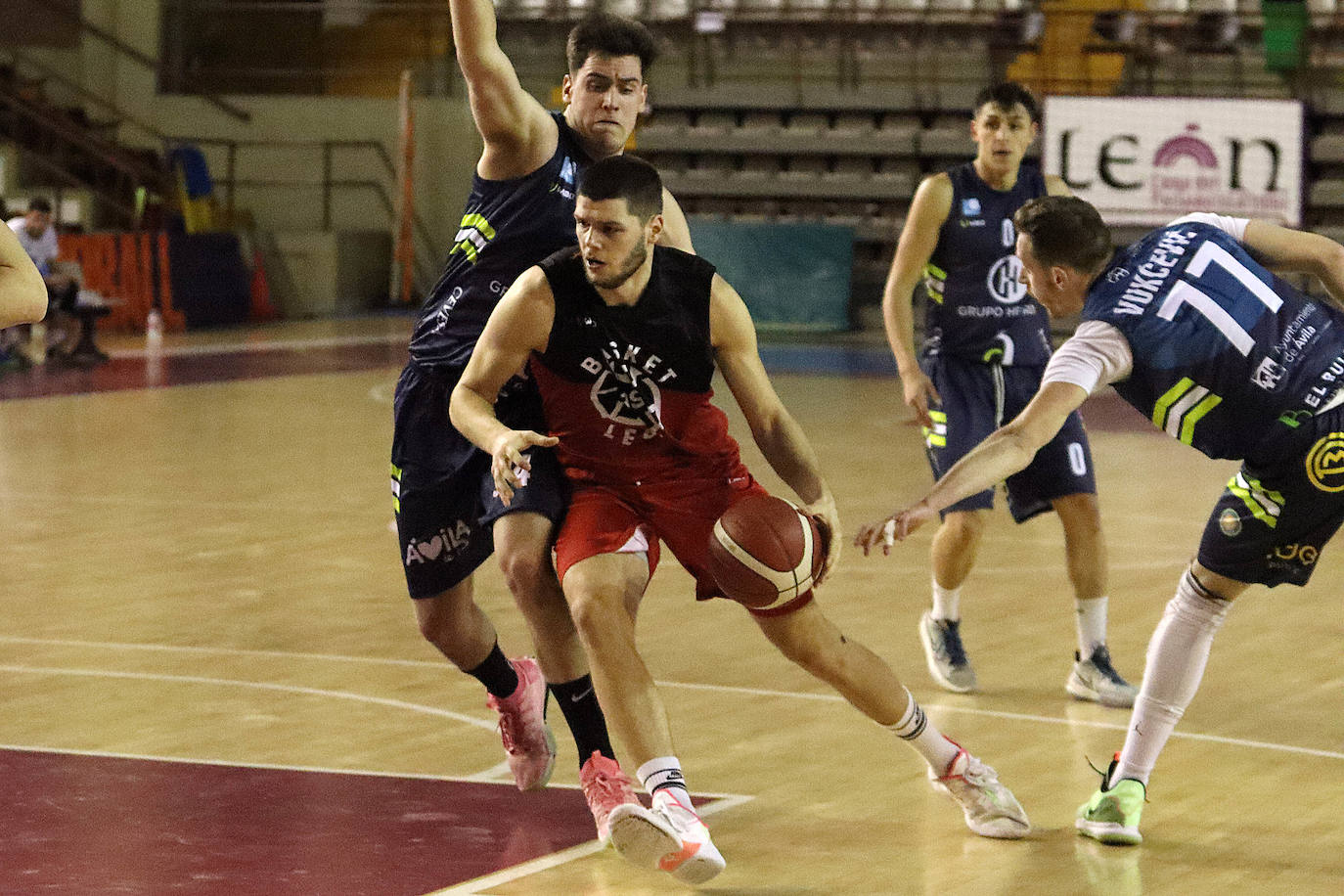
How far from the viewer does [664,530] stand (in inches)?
181

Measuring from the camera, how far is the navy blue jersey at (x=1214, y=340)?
14.9ft

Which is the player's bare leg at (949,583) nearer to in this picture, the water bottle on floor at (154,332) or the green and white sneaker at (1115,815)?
the green and white sneaker at (1115,815)

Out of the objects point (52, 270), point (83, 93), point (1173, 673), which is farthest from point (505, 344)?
point (83, 93)

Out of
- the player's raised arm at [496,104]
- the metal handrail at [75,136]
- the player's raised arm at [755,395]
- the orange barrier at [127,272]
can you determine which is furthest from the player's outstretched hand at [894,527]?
the metal handrail at [75,136]

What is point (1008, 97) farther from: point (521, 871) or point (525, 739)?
point (521, 871)

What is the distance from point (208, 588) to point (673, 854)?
14.1 feet

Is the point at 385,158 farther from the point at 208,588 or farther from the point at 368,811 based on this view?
the point at 368,811

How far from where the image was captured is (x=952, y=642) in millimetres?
6504

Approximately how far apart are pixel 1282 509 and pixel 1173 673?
0.47 meters

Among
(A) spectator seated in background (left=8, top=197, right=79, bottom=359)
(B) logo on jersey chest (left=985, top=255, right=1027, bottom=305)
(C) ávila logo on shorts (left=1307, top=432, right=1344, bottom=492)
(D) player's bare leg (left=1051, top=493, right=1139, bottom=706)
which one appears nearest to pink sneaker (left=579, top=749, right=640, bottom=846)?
(C) ávila logo on shorts (left=1307, top=432, right=1344, bottom=492)

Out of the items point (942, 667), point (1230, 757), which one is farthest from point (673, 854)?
point (942, 667)

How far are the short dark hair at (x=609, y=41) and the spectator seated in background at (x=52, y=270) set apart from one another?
12.2 metres

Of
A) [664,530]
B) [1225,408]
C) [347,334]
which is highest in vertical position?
[1225,408]

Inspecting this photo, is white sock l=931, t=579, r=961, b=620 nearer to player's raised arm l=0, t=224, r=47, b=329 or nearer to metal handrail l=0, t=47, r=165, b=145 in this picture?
player's raised arm l=0, t=224, r=47, b=329
